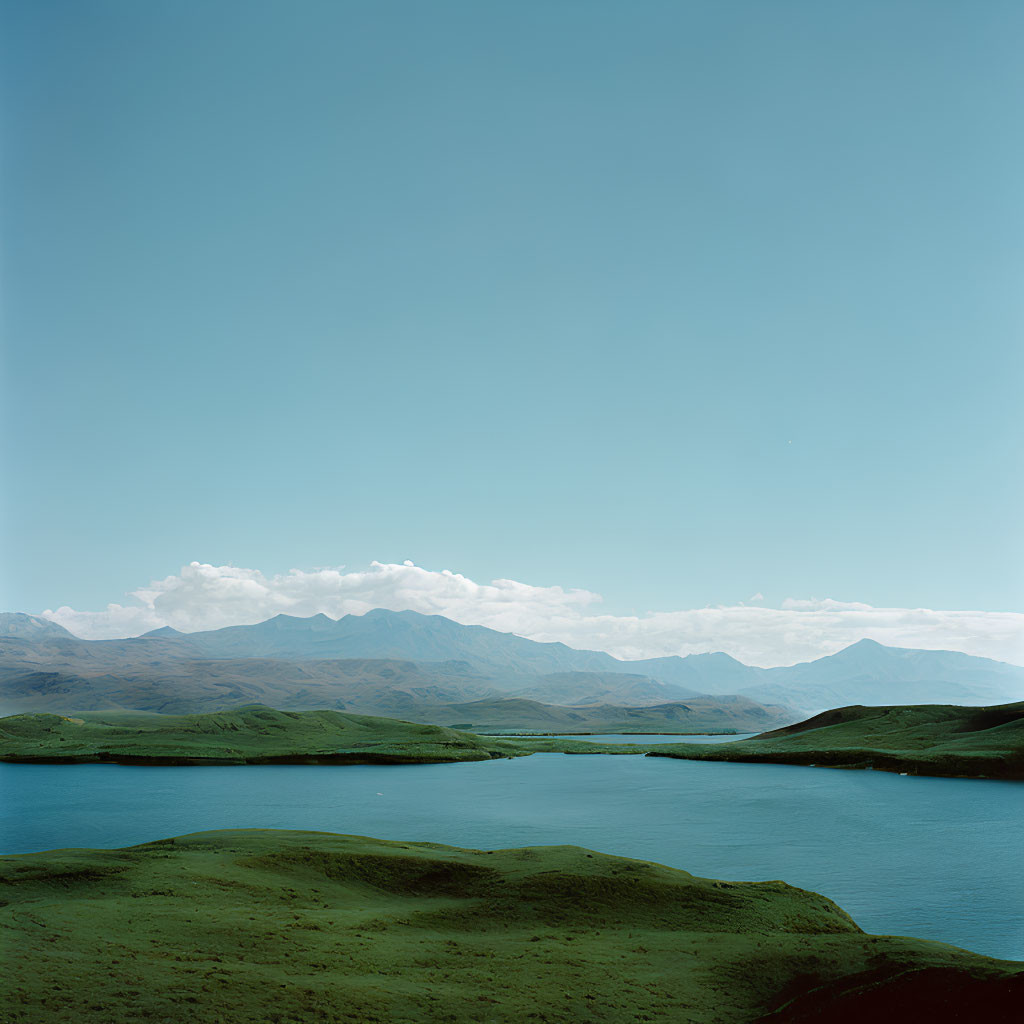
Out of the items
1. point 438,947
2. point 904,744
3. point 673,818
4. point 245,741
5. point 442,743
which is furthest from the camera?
point 442,743

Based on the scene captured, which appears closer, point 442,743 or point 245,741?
point 245,741

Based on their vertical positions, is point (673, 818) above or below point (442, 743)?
above

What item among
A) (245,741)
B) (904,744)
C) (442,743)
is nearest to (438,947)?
(904,744)

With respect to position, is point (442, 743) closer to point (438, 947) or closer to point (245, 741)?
point (245, 741)

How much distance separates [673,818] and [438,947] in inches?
1955

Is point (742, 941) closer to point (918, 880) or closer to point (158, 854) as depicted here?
point (918, 880)

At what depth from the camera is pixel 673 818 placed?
67062 millimetres

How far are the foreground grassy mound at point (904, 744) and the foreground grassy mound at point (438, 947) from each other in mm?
91870

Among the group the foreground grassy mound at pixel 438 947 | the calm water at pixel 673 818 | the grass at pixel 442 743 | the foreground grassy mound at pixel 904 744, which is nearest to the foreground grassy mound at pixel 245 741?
the grass at pixel 442 743

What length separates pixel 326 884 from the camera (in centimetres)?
→ 3306

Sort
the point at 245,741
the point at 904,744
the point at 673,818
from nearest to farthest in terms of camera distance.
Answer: the point at 673,818
the point at 904,744
the point at 245,741

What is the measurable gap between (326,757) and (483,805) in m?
69.4

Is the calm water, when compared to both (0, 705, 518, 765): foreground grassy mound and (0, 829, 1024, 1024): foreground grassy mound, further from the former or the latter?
(0, 705, 518, 765): foreground grassy mound

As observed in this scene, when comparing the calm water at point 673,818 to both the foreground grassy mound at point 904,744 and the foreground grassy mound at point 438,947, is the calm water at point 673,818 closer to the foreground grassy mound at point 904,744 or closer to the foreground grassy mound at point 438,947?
the foreground grassy mound at point 904,744
